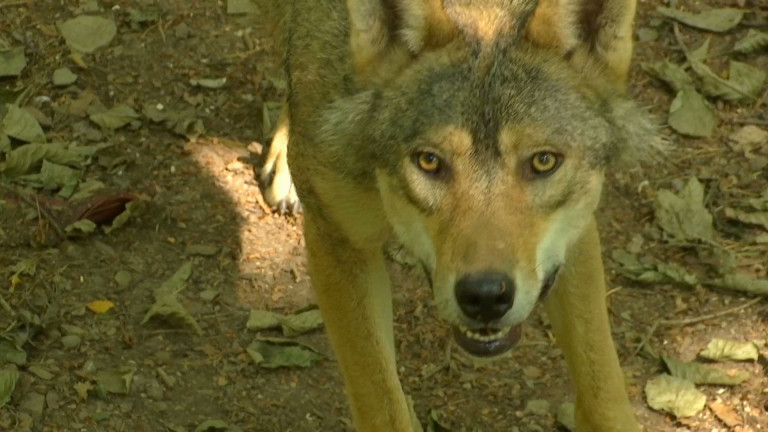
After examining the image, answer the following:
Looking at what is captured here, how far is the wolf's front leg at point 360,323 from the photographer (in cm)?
550

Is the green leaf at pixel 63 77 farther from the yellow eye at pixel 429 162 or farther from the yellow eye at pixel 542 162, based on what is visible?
the yellow eye at pixel 542 162

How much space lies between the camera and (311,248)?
5.58 m

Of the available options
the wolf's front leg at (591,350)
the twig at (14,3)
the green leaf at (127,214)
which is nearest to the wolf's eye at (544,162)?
the wolf's front leg at (591,350)

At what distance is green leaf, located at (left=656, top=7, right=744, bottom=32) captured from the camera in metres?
8.17

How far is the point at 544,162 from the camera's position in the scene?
470cm

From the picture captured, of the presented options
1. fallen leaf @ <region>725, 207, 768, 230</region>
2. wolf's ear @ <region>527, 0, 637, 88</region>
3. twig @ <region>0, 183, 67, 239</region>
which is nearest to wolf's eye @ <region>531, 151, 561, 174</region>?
wolf's ear @ <region>527, 0, 637, 88</region>

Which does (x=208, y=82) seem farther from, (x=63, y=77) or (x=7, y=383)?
(x=7, y=383)

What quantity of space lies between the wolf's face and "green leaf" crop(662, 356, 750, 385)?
1547 millimetres

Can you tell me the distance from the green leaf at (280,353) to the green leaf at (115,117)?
75.0 inches

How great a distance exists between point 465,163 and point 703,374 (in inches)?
88.7

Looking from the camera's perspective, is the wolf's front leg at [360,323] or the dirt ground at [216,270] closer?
the wolf's front leg at [360,323]

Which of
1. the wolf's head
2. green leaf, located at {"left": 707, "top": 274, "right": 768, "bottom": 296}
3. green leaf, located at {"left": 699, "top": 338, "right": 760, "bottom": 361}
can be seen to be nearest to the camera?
the wolf's head

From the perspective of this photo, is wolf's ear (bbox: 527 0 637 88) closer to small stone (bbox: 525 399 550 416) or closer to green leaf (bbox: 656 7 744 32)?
small stone (bbox: 525 399 550 416)

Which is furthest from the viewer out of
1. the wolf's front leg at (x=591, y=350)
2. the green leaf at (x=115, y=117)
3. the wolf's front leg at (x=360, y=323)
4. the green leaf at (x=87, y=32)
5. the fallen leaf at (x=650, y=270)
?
the green leaf at (x=87, y=32)
